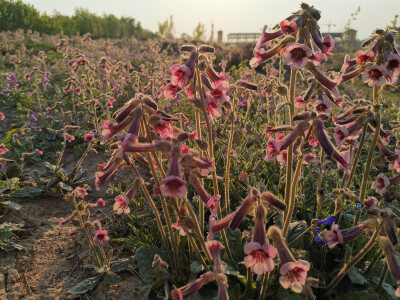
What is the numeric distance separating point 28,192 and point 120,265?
169 cm

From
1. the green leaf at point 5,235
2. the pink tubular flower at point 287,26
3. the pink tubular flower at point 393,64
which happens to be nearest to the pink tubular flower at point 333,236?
the pink tubular flower at point 393,64

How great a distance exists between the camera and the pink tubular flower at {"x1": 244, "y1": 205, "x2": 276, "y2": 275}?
1454mm

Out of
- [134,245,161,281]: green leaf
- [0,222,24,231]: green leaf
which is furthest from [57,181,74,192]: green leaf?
[134,245,161,281]: green leaf

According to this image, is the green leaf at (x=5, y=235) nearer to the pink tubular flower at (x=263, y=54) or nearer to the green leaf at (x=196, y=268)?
the green leaf at (x=196, y=268)

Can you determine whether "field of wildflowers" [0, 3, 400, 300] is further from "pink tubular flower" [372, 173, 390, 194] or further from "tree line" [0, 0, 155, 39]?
"tree line" [0, 0, 155, 39]

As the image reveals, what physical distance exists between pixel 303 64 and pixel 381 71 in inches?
21.5

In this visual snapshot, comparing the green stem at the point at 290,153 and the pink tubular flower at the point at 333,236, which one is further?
the green stem at the point at 290,153

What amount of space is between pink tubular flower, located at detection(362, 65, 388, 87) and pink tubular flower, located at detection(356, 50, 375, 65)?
0.11 m

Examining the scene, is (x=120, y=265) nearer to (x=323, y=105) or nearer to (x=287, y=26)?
(x=323, y=105)

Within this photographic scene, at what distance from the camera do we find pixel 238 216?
1.60 m

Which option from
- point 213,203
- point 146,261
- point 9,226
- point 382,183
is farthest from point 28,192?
point 382,183

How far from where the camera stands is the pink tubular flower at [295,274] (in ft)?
4.81

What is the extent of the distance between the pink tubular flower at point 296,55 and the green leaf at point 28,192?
3162 millimetres

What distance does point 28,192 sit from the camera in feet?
12.0
